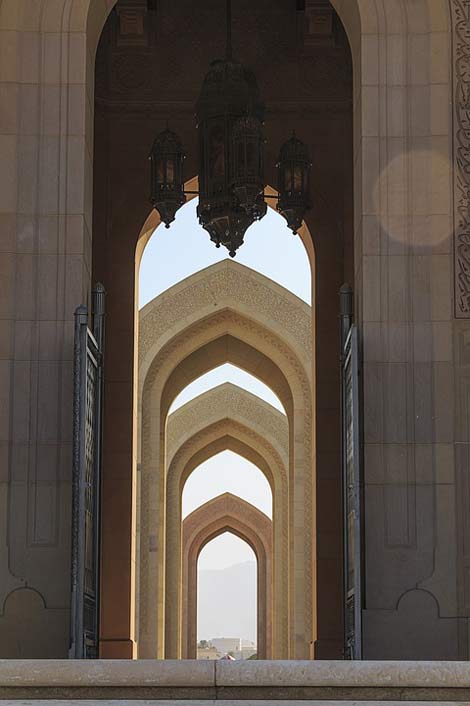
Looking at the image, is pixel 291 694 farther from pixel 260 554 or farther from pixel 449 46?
pixel 260 554

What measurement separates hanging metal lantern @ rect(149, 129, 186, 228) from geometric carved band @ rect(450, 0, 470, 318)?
194 cm

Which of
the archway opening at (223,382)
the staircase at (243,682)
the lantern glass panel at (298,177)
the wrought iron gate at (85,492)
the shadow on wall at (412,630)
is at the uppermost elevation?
the archway opening at (223,382)

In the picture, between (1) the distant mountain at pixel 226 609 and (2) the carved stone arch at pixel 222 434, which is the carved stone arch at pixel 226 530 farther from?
(1) the distant mountain at pixel 226 609

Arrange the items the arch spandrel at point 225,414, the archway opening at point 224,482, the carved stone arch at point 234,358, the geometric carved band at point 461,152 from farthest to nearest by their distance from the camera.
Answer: the archway opening at point 224,482 < the arch spandrel at point 225,414 < the carved stone arch at point 234,358 < the geometric carved band at point 461,152

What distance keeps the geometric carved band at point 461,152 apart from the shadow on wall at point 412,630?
1.22m

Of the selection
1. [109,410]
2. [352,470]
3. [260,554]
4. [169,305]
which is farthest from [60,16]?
[260,554]

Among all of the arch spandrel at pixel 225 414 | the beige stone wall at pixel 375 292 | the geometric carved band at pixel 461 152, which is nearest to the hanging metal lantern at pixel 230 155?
the beige stone wall at pixel 375 292

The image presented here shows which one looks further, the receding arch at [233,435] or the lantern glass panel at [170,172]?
the receding arch at [233,435]

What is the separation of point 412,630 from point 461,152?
2.03 m

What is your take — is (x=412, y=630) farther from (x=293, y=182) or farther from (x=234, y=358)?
(x=234, y=358)

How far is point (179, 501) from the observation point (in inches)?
661

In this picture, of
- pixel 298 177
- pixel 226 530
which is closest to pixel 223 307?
pixel 298 177

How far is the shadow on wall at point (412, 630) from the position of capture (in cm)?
503

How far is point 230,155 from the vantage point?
20.9 ft
